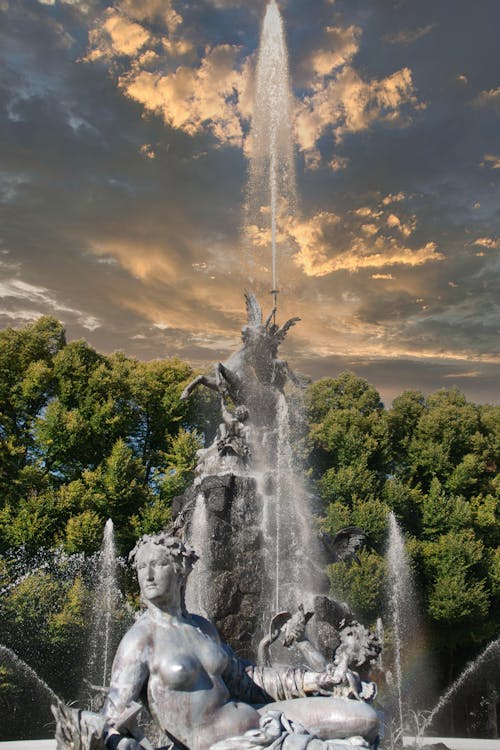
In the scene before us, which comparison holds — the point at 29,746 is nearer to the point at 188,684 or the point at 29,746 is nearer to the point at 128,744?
the point at 188,684

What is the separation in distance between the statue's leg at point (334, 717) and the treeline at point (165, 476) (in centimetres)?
1492

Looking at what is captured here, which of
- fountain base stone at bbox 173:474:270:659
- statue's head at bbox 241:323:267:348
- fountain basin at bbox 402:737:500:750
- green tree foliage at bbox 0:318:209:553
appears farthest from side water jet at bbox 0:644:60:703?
statue's head at bbox 241:323:267:348

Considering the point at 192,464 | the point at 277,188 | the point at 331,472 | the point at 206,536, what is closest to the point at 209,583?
the point at 206,536

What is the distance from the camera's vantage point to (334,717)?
13.3ft

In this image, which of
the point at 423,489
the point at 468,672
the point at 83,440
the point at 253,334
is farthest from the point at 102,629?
the point at 468,672

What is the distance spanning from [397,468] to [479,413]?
452cm

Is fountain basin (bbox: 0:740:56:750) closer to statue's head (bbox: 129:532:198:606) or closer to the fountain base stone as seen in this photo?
the fountain base stone

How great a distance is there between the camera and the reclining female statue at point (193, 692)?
3.87 m

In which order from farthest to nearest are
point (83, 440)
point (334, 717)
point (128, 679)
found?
1. point (83, 440)
2. point (334, 717)
3. point (128, 679)

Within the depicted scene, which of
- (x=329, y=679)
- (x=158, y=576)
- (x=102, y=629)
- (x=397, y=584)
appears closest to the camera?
(x=158, y=576)

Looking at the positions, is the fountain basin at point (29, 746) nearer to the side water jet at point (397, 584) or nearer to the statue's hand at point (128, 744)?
the statue's hand at point (128, 744)

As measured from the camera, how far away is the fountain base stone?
46.1 feet

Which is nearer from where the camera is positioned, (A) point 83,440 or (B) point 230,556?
(B) point 230,556

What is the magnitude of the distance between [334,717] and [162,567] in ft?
4.48
